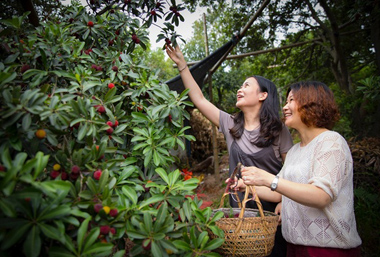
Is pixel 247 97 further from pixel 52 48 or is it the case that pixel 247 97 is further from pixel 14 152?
pixel 14 152

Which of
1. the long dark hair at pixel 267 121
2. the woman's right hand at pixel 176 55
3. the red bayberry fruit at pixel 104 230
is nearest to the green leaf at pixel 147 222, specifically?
the red bayberry fruit at pixel 104 230

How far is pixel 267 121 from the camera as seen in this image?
1.67 metres

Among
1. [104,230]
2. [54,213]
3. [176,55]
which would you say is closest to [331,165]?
[104,230]

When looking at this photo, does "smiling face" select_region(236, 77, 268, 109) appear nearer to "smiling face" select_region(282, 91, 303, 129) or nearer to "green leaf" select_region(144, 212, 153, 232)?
"smiling face" select_region(282, 91, 303, 129)

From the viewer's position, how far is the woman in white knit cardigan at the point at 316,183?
1.08 metres

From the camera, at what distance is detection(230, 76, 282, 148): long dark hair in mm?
1626

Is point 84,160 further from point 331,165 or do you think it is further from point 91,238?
point 331,165

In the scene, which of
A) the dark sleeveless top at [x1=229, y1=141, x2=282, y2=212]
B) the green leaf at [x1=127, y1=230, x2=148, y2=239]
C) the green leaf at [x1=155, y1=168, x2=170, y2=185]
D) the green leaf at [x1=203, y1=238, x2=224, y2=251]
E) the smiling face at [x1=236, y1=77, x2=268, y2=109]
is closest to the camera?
the green leaf at [x1=127, y1=230, x2=148, y2=239]

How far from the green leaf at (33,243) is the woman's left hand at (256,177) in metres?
0.77

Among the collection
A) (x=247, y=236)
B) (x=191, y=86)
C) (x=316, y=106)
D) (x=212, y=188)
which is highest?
(x=191, y=86)

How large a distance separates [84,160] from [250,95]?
3.75ft

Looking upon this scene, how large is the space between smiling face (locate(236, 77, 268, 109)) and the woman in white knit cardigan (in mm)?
404

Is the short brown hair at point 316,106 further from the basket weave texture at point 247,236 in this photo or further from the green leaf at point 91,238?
the green leaf at point 91,238

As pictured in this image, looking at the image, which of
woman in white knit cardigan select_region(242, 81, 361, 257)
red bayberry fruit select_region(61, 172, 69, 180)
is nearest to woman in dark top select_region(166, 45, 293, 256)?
woman in white knit cardigan select_region(242, 81, 361, 257)
